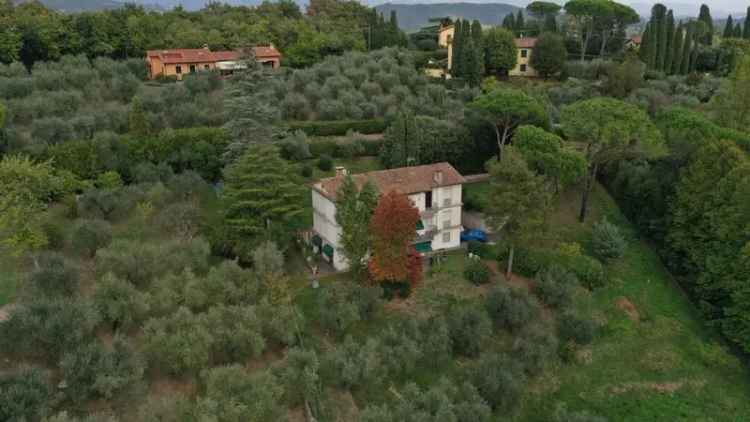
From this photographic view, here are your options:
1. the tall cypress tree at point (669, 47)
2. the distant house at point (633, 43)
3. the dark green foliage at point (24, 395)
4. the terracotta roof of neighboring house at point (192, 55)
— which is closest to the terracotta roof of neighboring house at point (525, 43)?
the distant house at point (633, 43)

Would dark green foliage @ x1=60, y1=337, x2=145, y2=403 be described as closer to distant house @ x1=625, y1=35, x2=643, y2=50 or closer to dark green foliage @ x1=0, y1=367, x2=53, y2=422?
dark green foliage @ x1=0, y1=367, x2=53, y2=422

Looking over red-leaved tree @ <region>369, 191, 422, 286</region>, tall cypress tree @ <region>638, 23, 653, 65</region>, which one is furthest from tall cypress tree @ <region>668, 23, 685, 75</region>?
red-leaved tree @ <region>369, 191, 422, 286</region>

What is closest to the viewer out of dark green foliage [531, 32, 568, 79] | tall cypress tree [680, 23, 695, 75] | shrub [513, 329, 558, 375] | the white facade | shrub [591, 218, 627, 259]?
shrub [513, 329, 558, 375]

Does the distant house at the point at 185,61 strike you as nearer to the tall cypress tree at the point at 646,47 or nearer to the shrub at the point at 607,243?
the shrub at the point at 607,243

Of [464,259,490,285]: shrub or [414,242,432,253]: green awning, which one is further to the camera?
[414,242,432,253]: green awning

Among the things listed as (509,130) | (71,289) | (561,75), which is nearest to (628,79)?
(561,75)
